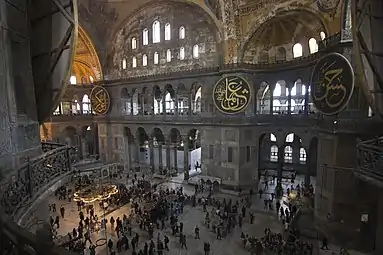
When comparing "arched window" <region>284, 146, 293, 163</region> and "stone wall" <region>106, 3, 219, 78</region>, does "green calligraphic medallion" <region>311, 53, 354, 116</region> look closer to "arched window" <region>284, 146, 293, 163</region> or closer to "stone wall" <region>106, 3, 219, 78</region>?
"stone wall" <region>106, 3, 219, 78</region>

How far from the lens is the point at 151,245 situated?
9.39 meters

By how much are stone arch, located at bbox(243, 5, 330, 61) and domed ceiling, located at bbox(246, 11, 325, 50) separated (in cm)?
14

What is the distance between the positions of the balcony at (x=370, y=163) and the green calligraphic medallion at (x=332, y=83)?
1631 millimetres

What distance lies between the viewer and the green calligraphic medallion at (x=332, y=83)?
6.73 m

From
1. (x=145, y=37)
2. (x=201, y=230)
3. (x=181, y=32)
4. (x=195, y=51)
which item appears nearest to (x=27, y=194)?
(x=201, y=230)

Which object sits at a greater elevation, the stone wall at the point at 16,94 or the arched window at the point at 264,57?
the arched window at the point at 264,57

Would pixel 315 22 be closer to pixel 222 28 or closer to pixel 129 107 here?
pixel 222 28

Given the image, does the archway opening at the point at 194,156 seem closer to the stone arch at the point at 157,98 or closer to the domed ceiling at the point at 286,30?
the stone arch at the point at 157,98

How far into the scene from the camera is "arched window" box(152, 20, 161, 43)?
1909cm

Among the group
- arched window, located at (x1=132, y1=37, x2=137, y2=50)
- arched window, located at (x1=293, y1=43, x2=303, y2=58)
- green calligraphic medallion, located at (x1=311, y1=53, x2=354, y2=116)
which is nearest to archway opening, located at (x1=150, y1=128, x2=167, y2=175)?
arched window, located at (x1=132, y1=37, x2=137, y2=50)

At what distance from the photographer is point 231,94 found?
1529 centimetres

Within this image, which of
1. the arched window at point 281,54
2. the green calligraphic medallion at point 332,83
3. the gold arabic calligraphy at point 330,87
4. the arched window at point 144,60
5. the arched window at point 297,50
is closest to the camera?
the green calligraphic medallion at point 332,83

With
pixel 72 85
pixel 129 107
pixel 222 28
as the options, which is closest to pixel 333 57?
pixel 222 28

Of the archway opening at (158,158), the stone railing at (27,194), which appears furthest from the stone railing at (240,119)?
the stone railing at (27,194)
